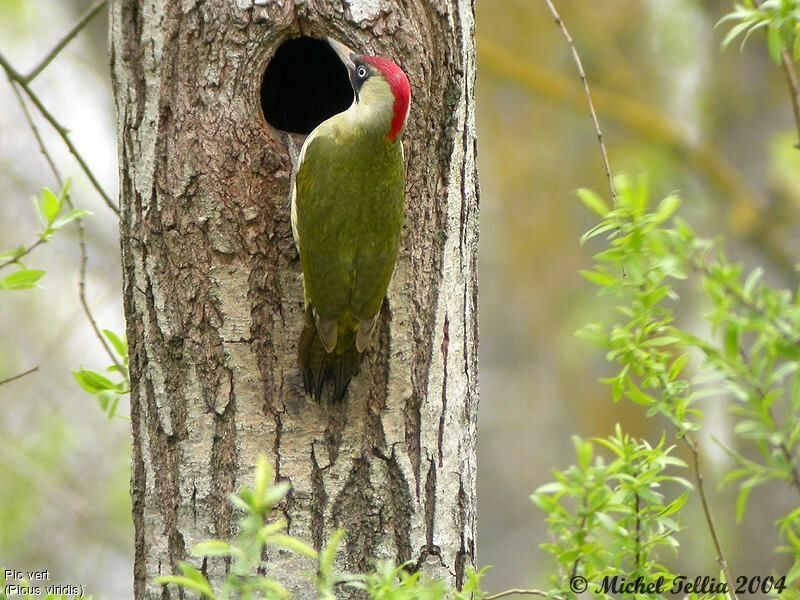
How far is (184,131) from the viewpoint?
3.06 m

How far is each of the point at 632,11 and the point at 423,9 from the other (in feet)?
21.6

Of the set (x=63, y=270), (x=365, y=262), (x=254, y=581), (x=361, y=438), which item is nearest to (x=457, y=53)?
(x=365, y=262)

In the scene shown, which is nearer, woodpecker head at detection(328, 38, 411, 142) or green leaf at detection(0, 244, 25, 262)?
green leaf at detection(0, 244, 25, 262)

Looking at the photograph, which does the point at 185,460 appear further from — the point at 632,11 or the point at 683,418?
the point at 632,11

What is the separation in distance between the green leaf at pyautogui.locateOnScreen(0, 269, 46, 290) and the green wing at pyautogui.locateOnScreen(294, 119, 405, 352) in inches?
29.7

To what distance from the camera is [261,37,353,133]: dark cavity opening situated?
3889mm

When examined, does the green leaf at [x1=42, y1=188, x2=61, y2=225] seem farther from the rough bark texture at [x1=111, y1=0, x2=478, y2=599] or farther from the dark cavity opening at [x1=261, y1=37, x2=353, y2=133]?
the dark cavity opening at [x1=261, y1=37, x2=353, y2=133]

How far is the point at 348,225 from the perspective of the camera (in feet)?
10.8

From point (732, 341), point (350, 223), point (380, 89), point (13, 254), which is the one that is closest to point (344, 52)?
point (380, 89)

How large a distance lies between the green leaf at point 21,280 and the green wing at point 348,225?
2.48ft

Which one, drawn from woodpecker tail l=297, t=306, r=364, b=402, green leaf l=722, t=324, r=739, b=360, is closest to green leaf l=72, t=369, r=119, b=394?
woodpecker tail l=297, t=306, r=364, b=402

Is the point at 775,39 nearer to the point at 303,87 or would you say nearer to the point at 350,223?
the point at 350,223

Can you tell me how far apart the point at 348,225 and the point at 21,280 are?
Answer: 0.99 metres

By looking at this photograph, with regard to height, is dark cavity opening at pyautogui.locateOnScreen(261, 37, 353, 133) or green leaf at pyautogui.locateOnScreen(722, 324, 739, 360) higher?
dark cavity opening at pyautogui.locateOnScreen(261, 37, 353, 133)
